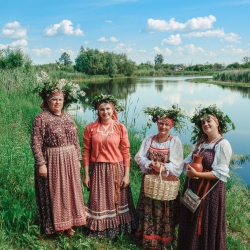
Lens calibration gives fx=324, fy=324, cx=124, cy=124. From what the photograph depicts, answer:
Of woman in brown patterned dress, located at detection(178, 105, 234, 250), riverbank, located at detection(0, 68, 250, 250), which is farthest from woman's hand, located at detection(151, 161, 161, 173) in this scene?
riverbank, located at detection(0, 68, 250, 250)

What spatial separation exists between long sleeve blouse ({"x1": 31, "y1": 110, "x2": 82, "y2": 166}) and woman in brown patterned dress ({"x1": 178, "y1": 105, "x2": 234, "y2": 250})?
1220 millimetres

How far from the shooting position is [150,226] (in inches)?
135

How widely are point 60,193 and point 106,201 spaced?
19.7 inches

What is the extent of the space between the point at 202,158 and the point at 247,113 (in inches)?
510

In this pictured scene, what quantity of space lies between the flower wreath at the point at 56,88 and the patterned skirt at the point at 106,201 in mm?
753

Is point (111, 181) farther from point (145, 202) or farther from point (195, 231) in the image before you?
point (195, 231)

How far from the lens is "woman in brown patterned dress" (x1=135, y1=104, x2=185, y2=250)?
10.9ft

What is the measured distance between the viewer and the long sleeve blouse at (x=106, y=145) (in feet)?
10.9

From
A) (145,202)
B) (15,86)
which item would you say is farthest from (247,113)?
(145,202)

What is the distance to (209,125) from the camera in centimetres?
311

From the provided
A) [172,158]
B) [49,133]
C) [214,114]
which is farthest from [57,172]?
[214,114]

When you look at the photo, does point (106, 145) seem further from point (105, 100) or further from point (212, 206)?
point (212, 206)

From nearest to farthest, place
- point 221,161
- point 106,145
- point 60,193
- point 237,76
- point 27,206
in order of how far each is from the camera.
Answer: point 221,161 < point 60,193 < point 106,145 < point 27,206 < point 237,76

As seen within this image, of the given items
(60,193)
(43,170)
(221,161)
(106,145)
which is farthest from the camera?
(106,145)
